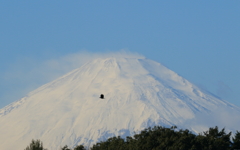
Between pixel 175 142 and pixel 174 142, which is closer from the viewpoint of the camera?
pixel 175 142

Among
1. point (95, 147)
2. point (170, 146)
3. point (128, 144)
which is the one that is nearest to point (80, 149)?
point (95, 147)

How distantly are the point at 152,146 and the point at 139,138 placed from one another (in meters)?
3.79

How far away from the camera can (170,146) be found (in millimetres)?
61719

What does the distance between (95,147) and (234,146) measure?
16680 mm

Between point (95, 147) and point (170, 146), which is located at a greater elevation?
point (95, 147)

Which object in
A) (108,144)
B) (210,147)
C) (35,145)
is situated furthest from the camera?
(35,145)

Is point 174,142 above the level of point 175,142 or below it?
above

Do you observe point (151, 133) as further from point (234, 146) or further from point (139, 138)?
point (234, 146)

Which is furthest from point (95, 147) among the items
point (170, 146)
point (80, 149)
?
point (170, 146)

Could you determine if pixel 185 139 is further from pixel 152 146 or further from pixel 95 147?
pixel 95 147

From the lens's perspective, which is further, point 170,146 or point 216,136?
point 216,136

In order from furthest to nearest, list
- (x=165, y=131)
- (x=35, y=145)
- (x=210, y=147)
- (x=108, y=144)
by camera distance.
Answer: (x=35, y=145)
(x=108, y=144)
(x=165, y=131)
(x=210, y=147)

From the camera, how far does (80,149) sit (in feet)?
242

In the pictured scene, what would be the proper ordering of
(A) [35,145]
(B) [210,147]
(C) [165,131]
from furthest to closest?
(A) [35,145], (C) [165,131], (B) [210,147]
